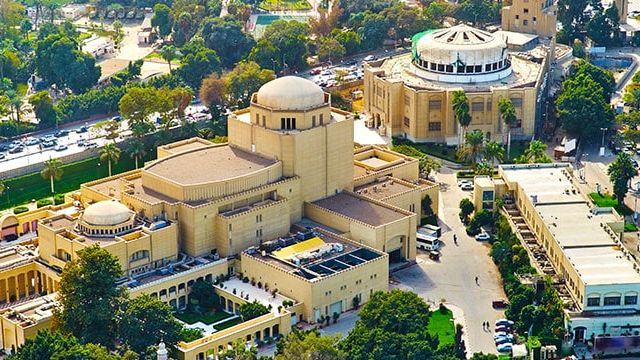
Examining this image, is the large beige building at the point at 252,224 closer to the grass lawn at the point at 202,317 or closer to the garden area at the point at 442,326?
the grass lawn at the point at 202,317

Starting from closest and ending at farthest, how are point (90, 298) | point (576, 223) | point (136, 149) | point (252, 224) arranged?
point (90, 298) → point (252, 224) → point (576, 223) → point (136, 149)

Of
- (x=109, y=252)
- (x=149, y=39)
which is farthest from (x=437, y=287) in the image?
(x=149, y=39)

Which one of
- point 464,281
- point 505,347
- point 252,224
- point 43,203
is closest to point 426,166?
point 464,281

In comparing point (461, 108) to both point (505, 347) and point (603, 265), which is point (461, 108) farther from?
point (505, 347)

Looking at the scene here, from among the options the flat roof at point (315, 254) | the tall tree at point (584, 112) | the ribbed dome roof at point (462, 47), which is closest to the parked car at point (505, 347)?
the flat roof at point (315, 254)

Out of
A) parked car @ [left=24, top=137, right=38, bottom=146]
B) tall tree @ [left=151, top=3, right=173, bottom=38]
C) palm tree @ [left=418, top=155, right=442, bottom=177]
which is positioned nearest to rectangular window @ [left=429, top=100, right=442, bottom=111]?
palm tree @ [left=418, top=155, right=442, bottom=177]

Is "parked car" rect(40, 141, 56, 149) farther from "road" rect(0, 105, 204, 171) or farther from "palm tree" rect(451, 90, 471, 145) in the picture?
"palm tree" rect(451, 90, 471, 145)
